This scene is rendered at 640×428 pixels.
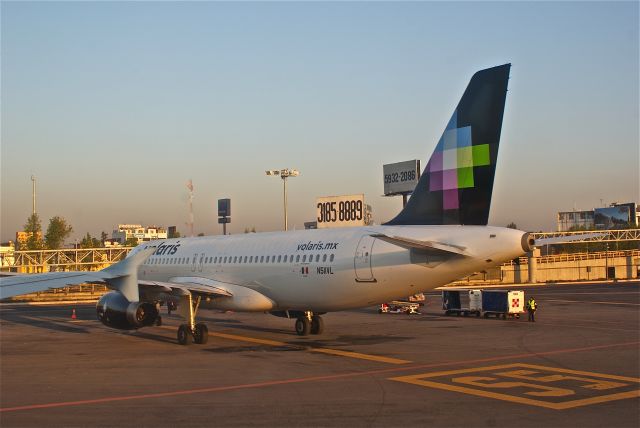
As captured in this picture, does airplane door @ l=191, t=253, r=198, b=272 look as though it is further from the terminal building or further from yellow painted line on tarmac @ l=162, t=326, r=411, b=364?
the terminal building

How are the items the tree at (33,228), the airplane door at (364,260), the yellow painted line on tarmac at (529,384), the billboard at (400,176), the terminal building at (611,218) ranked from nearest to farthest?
the yellow painted line on tarmac at (529,384), the airplane door at (364,260), the billboard at (400,176), the tree at (33,228), the terminal building at (611,218)

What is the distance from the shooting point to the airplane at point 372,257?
23.8m

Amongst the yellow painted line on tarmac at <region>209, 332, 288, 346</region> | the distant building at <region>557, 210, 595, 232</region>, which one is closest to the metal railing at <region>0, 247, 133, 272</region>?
the yellow painted line on tarmac at <region>209, 332, 288, 346</region>

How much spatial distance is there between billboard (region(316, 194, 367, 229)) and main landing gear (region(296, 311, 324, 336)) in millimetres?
38571

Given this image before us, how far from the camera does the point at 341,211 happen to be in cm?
7344

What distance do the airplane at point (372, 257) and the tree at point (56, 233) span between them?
8895 centimetres

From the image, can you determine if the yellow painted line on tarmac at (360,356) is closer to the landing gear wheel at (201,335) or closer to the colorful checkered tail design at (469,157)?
the landing gear wheel at (201,335)

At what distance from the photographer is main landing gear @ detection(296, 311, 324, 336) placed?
3233 centimetres

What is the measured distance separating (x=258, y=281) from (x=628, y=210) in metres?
165

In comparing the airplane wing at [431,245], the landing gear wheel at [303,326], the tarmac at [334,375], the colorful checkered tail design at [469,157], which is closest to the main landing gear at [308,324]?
the landing gear wheel at [303,326]

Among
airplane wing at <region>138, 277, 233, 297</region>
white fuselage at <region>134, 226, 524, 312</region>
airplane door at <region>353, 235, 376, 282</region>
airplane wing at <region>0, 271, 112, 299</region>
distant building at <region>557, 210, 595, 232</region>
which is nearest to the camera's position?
airplane wing at <region>0, 271, 112, 299</region>

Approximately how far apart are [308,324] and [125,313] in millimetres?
8070

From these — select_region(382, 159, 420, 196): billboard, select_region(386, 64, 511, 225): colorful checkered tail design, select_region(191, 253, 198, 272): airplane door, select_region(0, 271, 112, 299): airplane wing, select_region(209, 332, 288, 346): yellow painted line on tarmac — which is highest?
select_region(382, 159, 420, 196): billboard

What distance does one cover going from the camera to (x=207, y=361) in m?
24.4
